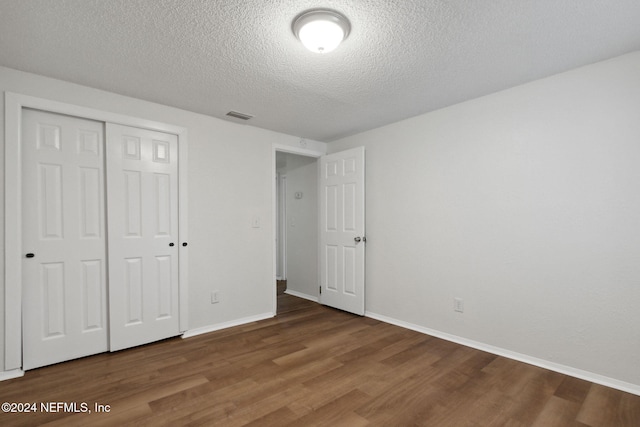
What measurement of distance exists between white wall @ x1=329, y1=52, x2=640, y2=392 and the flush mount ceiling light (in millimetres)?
1756

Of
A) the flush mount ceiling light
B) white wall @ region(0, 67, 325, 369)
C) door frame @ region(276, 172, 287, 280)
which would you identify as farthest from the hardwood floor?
door frame @ region(276, 172, 287, 280)

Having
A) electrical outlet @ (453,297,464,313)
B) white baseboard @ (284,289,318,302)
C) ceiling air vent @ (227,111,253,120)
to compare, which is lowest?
white baseboard @ (284,289,318,302)

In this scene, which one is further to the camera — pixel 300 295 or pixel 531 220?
pixel 300 295

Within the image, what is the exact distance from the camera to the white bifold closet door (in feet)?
8.01

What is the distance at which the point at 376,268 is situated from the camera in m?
3.80

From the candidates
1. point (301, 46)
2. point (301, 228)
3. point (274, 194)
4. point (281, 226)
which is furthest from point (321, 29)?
point (281, 226)

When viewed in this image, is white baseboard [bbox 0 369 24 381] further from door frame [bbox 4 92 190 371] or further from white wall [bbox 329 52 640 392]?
white wall [bbox 329 52 640 392]

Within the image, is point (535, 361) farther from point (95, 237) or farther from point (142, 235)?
point (95, 237)

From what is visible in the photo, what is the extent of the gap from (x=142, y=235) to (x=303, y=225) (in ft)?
8.00

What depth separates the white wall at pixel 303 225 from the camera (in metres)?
4.68

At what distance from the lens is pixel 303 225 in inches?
193

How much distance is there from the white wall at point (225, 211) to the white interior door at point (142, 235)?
0.19m

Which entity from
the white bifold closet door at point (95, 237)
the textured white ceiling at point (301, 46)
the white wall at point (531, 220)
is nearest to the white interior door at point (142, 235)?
the white bifold closet door at point (95, 237)

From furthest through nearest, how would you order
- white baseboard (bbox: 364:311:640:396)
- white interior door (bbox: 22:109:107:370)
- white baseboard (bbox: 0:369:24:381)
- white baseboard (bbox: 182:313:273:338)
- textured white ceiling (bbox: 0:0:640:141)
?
1. white baseboard (bbox: 182:313:273:338)
2. white interior door (bbox: 22:109:107:370)
3. white baseboard (bbox: 0:369:24:381)
4. white baseboard (bbox: 364:311:640:396)
5. textured white ceiling (bbox: 0:0:640:141)
